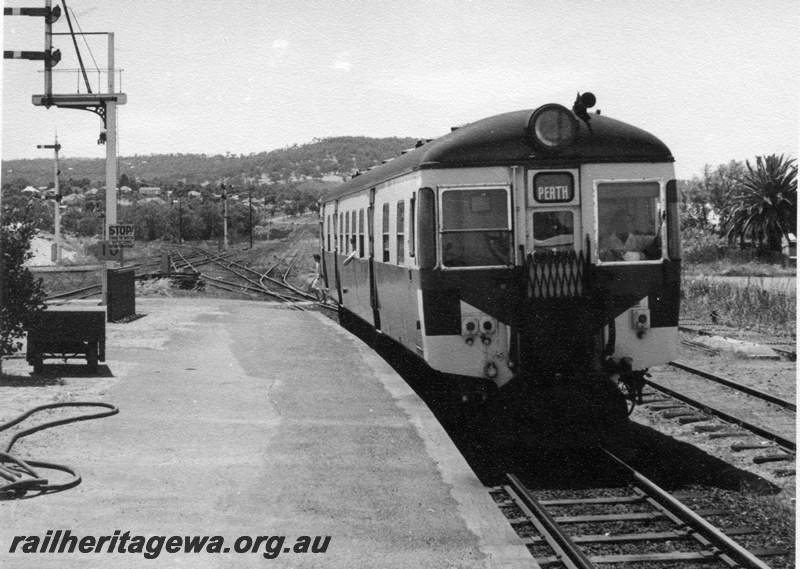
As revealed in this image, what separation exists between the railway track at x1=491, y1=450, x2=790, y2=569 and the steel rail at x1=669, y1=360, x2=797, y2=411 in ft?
13.3

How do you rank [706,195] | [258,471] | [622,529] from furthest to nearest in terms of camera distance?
[706,195] < [258,471] < [622,529]

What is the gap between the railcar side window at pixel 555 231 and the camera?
8.66m

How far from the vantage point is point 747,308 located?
2028cm

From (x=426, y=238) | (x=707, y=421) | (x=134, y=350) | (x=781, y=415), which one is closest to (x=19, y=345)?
(x=134, y=350)

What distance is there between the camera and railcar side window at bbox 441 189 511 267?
861cm

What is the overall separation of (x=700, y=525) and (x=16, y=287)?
26.6 feet

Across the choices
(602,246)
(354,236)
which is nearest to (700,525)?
(602,246)

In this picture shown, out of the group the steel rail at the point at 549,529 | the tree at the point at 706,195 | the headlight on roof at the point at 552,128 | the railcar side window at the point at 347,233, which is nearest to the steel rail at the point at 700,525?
the steel rail at the point at 549,529

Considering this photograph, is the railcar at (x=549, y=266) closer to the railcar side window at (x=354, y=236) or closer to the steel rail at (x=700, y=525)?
the steel rail at (x=700, y=525)

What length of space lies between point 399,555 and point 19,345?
7.34 m

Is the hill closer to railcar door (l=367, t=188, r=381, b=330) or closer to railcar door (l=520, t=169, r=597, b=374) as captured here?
railcar door (l=367, t=188, r=381, b=330)

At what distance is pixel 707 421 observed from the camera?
10.3m

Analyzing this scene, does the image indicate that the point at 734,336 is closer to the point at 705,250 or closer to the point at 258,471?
the point at 258,471

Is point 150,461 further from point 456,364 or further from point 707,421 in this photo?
point 707,421
